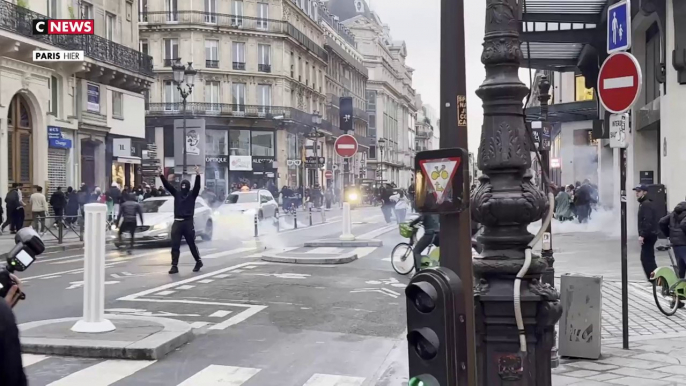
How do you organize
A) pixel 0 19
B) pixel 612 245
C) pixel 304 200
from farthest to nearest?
pixel 304 200, pixel 0 19, pixel 612 245

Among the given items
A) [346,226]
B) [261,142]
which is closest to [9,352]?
[346,226]

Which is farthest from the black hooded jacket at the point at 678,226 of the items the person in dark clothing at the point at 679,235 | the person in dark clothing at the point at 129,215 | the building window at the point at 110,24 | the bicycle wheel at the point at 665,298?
the building window at the point at 110,24

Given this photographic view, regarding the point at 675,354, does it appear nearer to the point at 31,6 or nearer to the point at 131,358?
the point at 131,358

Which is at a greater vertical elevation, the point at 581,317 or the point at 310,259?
the point at 581,317

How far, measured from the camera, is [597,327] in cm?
665

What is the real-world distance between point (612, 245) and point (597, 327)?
47.7 feet

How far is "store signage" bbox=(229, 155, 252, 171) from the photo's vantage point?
208 ft

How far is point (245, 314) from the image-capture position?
9.66 metres

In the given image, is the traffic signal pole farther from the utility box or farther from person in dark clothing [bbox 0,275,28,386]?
the utility box

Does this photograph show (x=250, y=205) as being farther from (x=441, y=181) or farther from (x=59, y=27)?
(x=441, y=181)

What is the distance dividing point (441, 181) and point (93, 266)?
4820mm

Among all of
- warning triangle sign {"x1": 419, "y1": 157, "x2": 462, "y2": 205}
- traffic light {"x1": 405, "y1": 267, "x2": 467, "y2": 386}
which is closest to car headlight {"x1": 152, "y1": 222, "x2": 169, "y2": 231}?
warning triangle sign {"x1": 419, "y1": 157, "x2": 462, "y2": 205}

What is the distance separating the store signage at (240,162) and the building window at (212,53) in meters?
7.78

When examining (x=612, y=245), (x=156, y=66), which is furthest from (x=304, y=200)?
(x=612, y=245)
